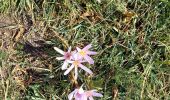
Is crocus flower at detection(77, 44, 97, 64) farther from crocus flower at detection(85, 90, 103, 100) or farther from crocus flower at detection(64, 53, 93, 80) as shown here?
crocus flower at detection(85, 90, 103, 100)

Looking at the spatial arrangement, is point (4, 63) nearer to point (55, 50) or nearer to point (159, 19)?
point (55, 50)

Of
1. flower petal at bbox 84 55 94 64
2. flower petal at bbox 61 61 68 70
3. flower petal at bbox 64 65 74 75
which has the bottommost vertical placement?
flower petal at bbox 64 65 74 75

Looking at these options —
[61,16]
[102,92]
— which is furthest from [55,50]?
[102,92]

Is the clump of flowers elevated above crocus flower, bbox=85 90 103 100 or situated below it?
above

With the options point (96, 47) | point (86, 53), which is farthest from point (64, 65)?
point (96, 47)

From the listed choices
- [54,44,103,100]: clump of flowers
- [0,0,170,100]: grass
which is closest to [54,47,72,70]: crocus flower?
[54,44,103,100]: clump of flowers

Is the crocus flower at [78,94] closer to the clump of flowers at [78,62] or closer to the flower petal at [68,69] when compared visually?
the clump of flowers at [78,62]
